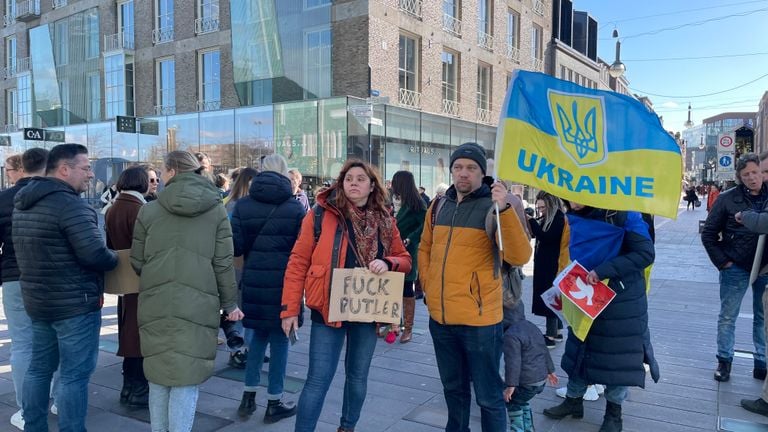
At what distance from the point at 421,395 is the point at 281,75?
17251 mm

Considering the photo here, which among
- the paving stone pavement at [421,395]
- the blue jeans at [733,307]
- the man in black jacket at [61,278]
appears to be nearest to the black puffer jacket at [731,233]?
the blue jeans at [733,307]

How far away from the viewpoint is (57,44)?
95.3ft

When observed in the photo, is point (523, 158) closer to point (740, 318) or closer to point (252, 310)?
point (252, 310)

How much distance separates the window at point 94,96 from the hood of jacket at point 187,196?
27486mm

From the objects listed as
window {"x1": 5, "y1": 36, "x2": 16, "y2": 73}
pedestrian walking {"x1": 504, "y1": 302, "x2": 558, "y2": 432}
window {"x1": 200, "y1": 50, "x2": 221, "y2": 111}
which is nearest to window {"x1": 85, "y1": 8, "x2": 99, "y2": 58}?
window {"x1": 200, "y1": 50, "x2": 221, "y2": 111}

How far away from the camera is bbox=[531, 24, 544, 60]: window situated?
29.7 m

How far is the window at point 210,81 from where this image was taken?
22688 millimetres

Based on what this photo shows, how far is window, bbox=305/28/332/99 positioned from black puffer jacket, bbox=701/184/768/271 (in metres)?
15.7

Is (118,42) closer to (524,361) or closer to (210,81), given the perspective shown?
(210,81)

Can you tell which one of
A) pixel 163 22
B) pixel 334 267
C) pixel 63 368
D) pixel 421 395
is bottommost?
pixel 421 395

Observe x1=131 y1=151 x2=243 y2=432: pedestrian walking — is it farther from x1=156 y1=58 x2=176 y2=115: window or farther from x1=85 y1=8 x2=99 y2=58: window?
x1=85 y1=8 x2=99 y2=58: window

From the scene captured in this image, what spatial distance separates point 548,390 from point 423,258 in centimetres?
217

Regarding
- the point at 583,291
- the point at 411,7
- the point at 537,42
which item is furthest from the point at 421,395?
the point at 537,42

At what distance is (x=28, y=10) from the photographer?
30.6m
